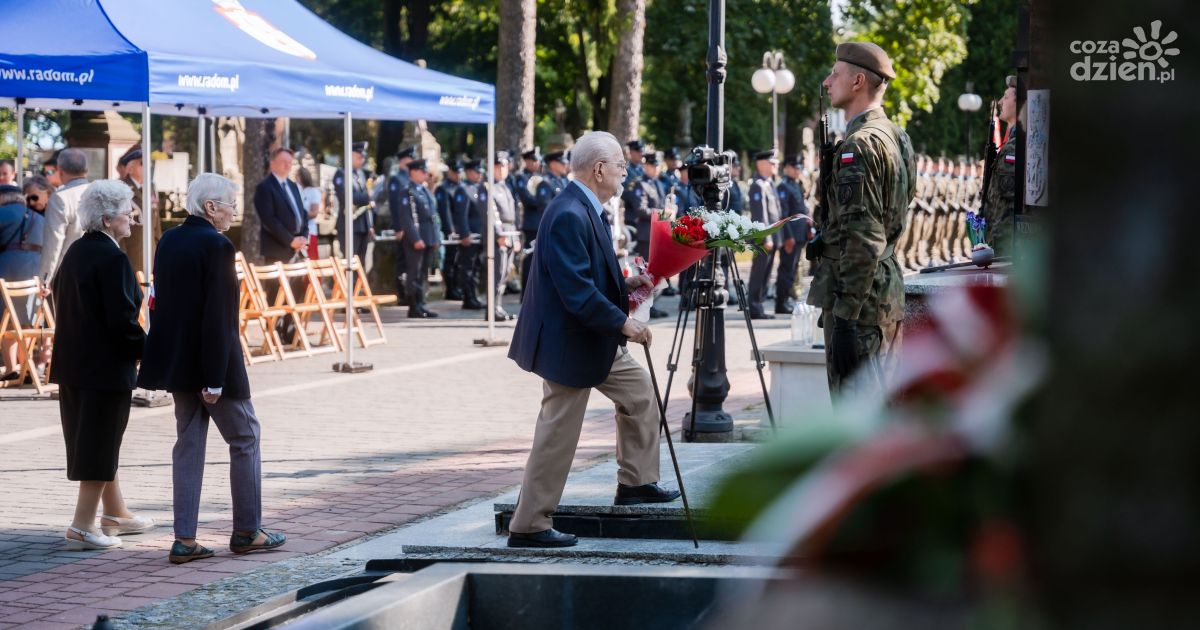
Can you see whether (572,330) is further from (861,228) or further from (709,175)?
(709,175)

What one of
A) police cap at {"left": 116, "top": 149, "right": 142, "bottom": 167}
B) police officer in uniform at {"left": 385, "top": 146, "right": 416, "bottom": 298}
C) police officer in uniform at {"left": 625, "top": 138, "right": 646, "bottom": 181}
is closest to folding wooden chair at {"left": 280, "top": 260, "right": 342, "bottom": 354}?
police cap at {"left": 116, "top": 149, "right": 142, "bottom": 167}

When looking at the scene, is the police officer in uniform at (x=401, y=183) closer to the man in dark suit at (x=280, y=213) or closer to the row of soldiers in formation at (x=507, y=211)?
the row of soldiers in formation at (x=507, y=211)

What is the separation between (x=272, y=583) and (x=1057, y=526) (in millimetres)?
5955

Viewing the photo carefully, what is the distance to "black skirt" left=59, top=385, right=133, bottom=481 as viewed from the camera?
724 cm

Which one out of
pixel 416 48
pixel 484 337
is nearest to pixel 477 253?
pixel 484 337

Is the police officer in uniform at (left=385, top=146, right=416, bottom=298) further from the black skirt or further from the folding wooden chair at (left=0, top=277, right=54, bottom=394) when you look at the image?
the black skirt

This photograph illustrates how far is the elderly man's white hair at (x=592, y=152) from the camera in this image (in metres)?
6.49

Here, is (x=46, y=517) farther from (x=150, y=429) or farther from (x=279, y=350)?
(x=279, y=350)

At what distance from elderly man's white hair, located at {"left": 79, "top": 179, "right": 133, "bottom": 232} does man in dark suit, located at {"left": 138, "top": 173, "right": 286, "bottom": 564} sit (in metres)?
0.48

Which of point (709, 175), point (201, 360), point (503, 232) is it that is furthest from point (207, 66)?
point (503, 232)

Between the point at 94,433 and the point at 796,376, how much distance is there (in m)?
4.50

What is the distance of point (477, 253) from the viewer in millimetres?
21891

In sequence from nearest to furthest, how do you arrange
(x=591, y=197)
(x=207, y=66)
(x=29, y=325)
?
(x=591, y=197) < (x=207, y=66) < (x=29, y=325)

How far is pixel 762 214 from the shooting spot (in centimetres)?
2080
